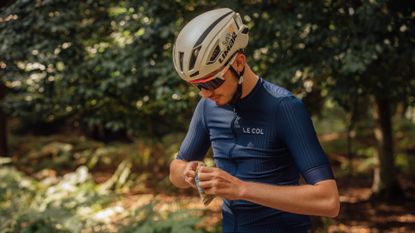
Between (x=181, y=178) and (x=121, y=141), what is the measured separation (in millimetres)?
9983

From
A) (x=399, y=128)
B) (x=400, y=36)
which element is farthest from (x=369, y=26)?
(x=399, y=128)

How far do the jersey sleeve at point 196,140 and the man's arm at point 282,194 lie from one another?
0.72m

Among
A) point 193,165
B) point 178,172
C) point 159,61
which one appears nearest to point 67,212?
point 159,61

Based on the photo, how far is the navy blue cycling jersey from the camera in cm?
237

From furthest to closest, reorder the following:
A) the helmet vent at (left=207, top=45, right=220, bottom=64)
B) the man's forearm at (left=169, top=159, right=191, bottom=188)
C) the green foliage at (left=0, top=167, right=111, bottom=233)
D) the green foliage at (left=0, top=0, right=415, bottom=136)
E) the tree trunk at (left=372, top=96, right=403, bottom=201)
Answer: the tree trunk at (left=372, top=96, right=403, bottom=201)
the green foliage at (left=0, top=167, right=111, bottom=233)
the green foliage at (left=0, top=0, right=415, bottom=136)
the man's forearm at (left=169, top=159, right=191, bottom=188)
the helmet vent at (left=207, top=45, right=220, bottom=64)

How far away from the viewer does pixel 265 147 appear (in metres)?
2.56

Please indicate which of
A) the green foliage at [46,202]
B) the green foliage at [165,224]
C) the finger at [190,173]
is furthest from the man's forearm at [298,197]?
the green foliage at [46,202]

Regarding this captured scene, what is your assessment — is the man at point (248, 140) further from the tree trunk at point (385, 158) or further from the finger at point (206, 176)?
the tree trunk at point (385, 158)

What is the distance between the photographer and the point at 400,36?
4.80m

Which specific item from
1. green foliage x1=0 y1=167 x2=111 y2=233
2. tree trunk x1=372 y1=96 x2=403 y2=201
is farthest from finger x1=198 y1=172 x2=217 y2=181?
tree trunk x1=372 y1=96 x2=403 y2=201

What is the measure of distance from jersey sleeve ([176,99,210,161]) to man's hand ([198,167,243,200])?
0.75m

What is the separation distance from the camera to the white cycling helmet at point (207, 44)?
8.11 feet

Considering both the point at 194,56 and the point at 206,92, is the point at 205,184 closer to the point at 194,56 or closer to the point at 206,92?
the point at 206,92

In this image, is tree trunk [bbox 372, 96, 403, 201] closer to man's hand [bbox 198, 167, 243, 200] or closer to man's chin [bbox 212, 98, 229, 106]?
man's chin [bbox 212, 98, 229, 106]
